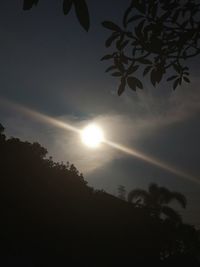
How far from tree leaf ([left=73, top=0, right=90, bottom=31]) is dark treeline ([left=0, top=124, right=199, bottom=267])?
15.9 m

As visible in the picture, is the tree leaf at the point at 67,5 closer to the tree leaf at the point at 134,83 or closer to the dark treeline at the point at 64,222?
the tree leaf at the point at 134,83

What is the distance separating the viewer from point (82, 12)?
233 cm

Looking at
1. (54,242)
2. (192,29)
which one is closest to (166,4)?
Result: (192,29)

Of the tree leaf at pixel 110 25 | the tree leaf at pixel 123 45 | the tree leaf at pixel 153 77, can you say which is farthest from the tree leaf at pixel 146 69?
the tree leaf at pixel 110 25

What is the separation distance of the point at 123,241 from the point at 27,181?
22.2 feet

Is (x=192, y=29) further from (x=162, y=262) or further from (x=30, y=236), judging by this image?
(x=162, y=262)

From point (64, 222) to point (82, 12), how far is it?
18.2 meters

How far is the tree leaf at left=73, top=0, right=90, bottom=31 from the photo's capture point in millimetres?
2330

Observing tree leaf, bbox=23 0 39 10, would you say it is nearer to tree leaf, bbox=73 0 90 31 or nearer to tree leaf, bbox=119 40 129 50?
tree leaf, bbox=73 0 90 31

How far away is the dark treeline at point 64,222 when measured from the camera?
17.9m

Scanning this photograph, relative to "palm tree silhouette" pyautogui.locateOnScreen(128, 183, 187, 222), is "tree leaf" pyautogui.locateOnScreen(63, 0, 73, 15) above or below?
below

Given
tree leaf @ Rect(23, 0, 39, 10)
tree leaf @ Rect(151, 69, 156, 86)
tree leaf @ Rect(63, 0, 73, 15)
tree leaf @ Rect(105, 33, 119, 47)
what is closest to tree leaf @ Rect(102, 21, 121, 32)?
tree leaf @ Rect(105, 33, 119, 47)

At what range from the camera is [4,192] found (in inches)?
728

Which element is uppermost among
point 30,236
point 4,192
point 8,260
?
point 4,192
